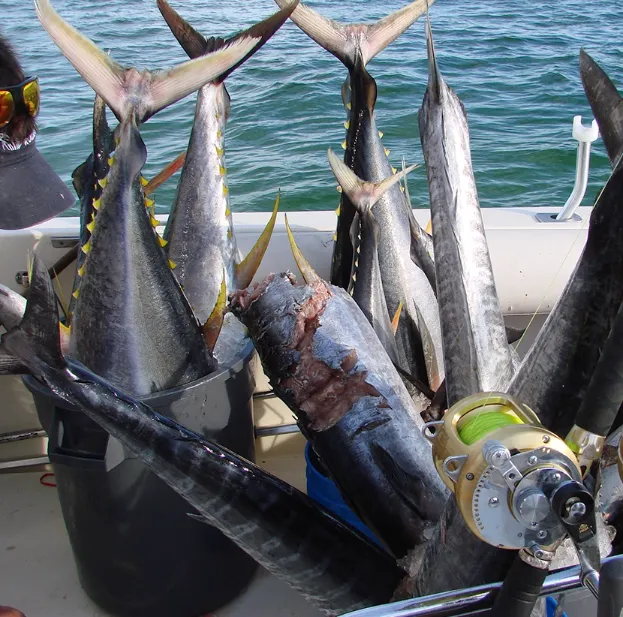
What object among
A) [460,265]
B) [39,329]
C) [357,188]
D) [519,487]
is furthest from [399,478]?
[357,188]

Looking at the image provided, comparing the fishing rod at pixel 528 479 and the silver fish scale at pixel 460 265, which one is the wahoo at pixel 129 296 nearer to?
the silver fish scale at pixel 460 265

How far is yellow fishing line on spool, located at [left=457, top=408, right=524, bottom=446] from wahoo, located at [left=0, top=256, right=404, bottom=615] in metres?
0.58

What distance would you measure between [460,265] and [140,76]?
1118 millimetres

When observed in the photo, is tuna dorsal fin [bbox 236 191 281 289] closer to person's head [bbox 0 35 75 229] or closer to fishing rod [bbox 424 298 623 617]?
person's head [bbox 0 35 75 229]

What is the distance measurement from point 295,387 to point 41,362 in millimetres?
691

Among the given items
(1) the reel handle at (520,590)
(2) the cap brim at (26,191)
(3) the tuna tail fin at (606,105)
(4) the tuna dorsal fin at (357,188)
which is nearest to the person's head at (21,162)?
(2) the cap brim at (26,191)

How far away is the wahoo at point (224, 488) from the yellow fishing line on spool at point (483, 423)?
0.58m

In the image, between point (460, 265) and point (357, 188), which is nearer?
point (460, 265)

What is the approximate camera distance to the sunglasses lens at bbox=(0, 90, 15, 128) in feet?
6.23

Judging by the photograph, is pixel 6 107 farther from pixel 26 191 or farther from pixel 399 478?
pixel 399 478

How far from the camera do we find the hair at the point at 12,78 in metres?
2.00

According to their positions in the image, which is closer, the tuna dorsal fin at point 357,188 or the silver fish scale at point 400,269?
the tuna dorsal fin at point 357,188

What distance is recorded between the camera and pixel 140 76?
2029 mm

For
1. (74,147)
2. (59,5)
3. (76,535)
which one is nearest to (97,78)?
(76,535)
